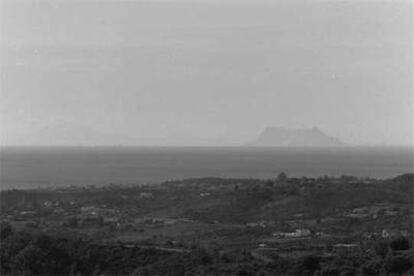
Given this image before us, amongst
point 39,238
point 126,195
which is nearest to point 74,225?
point 39,238

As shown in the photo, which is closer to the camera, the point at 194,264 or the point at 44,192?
the point at 194,264

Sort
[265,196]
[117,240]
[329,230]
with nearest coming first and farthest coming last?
[117,240], [329,230], [265,196]

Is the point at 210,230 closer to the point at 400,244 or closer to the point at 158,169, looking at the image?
the point at 400,244

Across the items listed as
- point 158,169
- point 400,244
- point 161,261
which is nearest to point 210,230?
point 161,261

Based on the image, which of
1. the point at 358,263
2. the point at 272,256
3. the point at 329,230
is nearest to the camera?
the point at 358,263

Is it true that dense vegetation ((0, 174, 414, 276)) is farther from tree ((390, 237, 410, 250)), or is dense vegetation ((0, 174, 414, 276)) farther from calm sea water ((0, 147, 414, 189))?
calm sea water ((0, 147, 414, 189))

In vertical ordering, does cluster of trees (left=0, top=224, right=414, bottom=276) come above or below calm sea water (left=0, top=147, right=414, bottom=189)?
below

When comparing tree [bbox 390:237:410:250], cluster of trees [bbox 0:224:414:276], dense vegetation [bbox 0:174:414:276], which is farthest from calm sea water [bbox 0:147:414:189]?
tree [bbox 390:237:410:250]

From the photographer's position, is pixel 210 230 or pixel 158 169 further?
pixel 158 169

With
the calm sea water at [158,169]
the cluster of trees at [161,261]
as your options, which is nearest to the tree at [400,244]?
the cluster of trees at [161,261]

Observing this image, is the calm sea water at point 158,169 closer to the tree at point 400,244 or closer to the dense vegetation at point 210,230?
the dense vegetation at point 210,230

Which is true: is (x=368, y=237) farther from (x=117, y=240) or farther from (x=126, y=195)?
(x=126, y=195)
